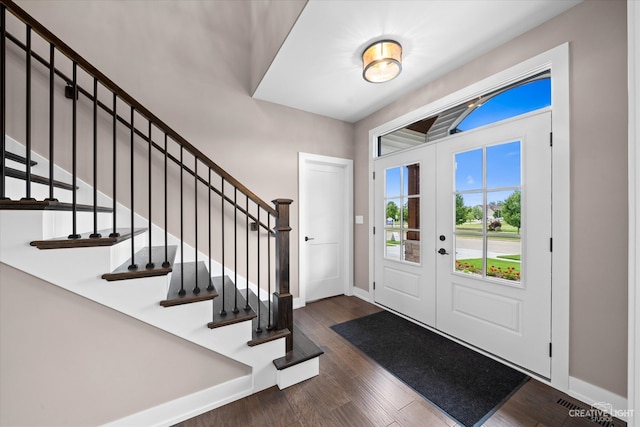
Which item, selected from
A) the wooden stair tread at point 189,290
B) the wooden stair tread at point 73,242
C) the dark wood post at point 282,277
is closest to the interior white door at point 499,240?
the dark wood post at point 282,277

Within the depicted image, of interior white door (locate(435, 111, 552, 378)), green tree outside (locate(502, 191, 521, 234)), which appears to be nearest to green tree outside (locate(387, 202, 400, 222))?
interior white door (locate(435, 111, 552, 378))

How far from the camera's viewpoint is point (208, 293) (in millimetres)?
1588

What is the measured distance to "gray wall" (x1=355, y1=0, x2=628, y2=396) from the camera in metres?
1.48

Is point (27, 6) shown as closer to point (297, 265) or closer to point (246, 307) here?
point (246, 307)

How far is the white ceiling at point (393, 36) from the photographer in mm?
1644

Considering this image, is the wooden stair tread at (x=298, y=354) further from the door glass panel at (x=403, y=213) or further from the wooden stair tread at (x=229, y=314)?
the door glass panel at (x=403, y=213)

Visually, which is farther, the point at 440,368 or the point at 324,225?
the point at 324,225

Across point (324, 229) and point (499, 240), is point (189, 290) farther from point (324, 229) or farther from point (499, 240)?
point (499, 240)

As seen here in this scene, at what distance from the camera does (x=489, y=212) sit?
212 centimetres

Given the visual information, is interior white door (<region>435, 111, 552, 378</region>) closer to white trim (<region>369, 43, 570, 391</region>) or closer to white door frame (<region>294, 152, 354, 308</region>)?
white trim (<region>369, 43, 570, 391</region>)

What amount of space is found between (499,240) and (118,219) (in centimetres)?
335

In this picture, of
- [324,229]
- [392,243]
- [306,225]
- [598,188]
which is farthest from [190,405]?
[598,188]

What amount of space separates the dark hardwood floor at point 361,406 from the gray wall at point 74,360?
393 mm
